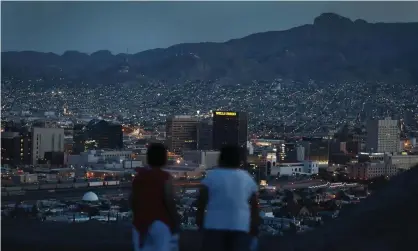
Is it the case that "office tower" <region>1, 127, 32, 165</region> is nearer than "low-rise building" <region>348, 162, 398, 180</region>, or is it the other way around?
"low-rise building" <region>348, 162, 398, 180</region>

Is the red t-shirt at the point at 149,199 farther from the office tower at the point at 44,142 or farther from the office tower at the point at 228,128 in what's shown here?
the office tower at the point at 228,128

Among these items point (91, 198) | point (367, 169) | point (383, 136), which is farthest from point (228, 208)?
point (383, 136)

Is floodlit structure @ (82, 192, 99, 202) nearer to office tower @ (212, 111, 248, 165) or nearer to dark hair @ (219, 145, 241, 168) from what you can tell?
dark hair @ (219, 145, 241, 168)

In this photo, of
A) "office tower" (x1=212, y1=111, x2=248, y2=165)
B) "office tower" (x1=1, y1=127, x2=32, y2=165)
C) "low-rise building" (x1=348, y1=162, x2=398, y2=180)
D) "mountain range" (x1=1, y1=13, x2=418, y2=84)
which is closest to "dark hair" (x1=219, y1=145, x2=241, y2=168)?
"low-rise building" (x1=348, y1=162, x2=398, y2=180)

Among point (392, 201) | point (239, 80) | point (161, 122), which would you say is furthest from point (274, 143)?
point (392, 201)

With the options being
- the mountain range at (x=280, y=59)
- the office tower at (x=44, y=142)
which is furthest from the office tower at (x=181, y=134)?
the mountain range at (x=280, y=59)

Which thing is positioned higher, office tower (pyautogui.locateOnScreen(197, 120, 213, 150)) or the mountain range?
the mountain range

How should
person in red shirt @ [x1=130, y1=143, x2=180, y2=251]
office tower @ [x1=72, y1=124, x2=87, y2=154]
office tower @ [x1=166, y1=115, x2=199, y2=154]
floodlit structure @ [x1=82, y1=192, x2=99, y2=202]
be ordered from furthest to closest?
office tower @ [x1=166, y1=115, x2=199, y2=154]
office tower @ [x1=72, y1=124, x2=87, y2=154]
floodlit structure @ [x1=82, y1=192, x2=99, y2=202]
person in red shirt @ [x1=130, y1=143, x2=180, y2=251]

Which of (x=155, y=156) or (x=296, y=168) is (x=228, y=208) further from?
(x=296, y=168)
